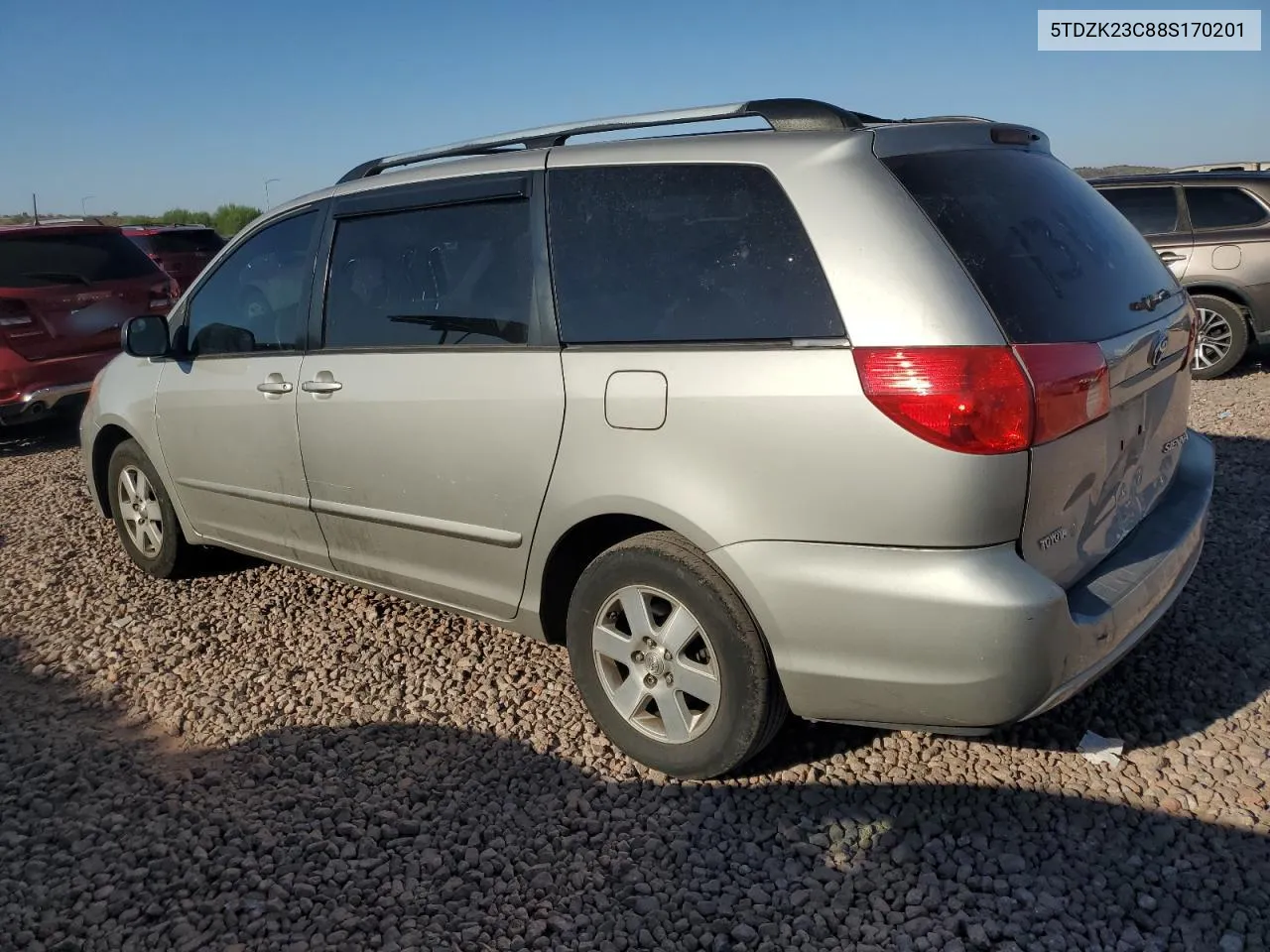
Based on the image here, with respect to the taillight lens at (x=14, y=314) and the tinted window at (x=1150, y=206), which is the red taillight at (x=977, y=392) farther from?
the taillight lens at (x=14, y=314)

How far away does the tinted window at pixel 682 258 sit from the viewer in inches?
107

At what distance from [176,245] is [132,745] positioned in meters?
13.2

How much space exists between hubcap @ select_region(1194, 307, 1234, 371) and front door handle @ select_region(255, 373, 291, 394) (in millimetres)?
7834

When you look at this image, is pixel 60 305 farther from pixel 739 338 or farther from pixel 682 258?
pixel 739 338

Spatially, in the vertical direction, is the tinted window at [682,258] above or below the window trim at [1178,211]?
below

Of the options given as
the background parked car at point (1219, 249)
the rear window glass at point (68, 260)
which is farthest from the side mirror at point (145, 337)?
the background parked car at point (1219, 249)

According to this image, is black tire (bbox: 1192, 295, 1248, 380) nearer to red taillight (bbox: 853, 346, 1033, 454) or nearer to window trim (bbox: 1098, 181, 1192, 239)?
window trim (bbox: 1098, 181, 1192, 239)

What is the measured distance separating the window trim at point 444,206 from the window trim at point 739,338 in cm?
6

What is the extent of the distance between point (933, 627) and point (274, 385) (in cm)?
282

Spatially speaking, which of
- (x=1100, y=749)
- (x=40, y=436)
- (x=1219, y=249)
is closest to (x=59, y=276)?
(x=40, y=436)

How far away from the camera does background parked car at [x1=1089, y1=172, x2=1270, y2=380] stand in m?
8.49

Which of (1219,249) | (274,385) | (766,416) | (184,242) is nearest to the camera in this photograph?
(766,416)

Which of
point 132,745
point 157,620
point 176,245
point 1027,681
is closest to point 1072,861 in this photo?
point 1027,681

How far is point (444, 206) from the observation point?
3645 mm
